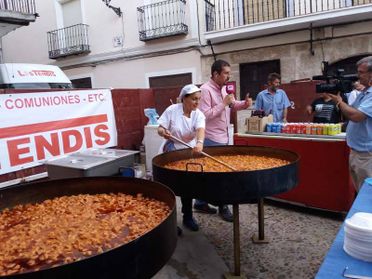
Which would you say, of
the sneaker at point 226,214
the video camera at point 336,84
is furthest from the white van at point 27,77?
the video camera at point 336,84

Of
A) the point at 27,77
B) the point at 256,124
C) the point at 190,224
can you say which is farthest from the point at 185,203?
the point at 27,77

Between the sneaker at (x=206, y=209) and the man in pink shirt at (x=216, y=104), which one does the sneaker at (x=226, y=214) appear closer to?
the man in pink shirt at (x=216, y=104)

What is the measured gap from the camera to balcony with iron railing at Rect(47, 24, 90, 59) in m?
14.1

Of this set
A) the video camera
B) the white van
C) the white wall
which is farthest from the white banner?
the white wall

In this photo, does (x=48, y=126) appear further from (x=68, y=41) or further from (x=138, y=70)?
(x=68, y=41)

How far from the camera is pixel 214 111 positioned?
3.72 metres

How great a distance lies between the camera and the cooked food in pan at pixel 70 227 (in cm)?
146

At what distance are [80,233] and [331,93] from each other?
261cm

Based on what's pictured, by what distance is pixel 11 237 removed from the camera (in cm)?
172

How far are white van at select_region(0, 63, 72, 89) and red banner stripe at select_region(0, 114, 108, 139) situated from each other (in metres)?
2.19

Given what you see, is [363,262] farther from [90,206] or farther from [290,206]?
[290,206]

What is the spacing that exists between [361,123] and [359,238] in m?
1.96

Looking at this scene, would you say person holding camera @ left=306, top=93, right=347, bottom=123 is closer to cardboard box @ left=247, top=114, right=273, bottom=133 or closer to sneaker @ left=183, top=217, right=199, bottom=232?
cardboard box @ left=247, top=114, right=273, bottom=133

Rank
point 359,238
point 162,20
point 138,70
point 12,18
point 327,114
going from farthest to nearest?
point 138,70, point 162,20, point 12,18, point 327,114, point 359,238
